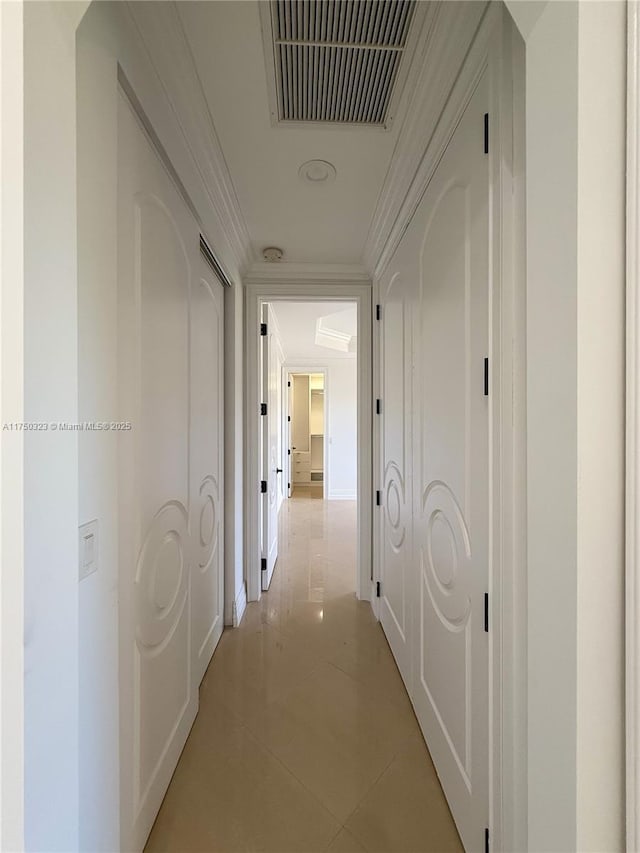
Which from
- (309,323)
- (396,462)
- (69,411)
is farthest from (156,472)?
(309,323)

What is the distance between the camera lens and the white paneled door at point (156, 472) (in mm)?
1001

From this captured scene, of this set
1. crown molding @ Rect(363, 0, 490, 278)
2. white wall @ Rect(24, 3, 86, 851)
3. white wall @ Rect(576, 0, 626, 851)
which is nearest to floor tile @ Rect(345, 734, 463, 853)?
white wall @ Rect(576, 0, 626, 851)

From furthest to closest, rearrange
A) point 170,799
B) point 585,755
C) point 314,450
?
1. point 314,450
2. point 170,799
3. point 585,755

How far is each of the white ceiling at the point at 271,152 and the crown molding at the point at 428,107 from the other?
0.07 metres

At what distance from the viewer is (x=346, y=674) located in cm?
195

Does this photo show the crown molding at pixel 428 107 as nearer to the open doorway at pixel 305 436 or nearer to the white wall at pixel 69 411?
the white wall at pixel 69 411

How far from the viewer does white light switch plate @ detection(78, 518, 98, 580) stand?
0.78 metres

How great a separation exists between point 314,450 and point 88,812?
8.97 meters

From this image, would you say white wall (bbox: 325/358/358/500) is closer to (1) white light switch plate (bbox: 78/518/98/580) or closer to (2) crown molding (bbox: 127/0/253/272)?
(2) crown molding (bbox: 127/0/253/272)

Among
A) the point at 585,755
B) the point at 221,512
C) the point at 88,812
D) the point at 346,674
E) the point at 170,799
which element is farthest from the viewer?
the point at 221,512

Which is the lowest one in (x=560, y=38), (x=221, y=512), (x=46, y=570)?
(x=221, y=512)

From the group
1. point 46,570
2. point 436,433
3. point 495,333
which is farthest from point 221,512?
point 495,333

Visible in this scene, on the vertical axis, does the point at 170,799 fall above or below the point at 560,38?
below

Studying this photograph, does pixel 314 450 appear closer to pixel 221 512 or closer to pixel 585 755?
pixel 221 512
